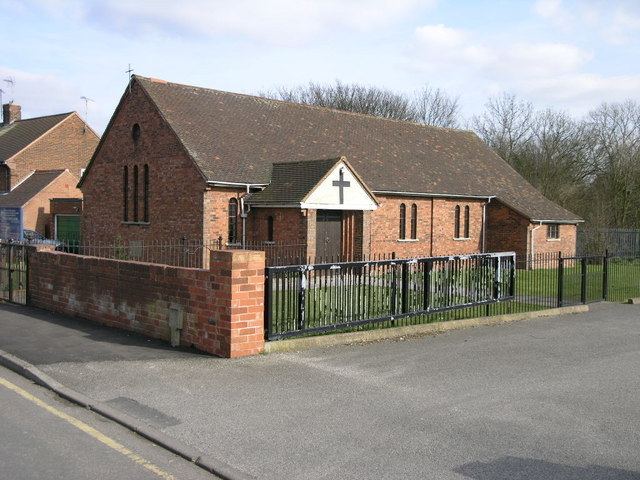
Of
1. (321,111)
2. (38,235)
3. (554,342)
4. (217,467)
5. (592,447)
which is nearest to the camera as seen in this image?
(217,467)

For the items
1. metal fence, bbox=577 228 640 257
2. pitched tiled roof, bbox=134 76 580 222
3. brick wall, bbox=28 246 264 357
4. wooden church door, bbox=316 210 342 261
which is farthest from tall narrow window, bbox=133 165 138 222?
metal fence, bbox=577 228 640 257

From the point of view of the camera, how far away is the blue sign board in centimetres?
3462

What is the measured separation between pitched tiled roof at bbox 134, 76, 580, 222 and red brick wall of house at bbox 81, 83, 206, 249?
708 mm

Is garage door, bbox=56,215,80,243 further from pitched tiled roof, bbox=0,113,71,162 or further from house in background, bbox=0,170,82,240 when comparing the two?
pitched tiled roof, bbox=0,113,71,162

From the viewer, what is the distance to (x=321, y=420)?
6.38 m

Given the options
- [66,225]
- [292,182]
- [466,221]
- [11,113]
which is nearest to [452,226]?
[466,221]

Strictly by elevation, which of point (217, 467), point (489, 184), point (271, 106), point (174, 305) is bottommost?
point (217, 467)

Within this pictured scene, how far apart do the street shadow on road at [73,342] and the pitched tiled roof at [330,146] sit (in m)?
10.9

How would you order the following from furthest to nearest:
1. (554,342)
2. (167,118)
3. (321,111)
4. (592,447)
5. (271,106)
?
(321,111)
(271,106)
(167,118)
(554,342)
(592,447)

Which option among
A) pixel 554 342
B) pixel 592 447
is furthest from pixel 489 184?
pixel 592 447

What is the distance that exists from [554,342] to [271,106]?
804 inches

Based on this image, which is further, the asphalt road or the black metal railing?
the black metal railing

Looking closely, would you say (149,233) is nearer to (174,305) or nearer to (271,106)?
(271,106)

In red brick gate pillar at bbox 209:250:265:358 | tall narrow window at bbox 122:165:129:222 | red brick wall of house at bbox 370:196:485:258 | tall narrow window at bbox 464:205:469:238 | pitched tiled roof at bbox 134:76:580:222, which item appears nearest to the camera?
red brick gate pillar at bbox 209:250:265:358
